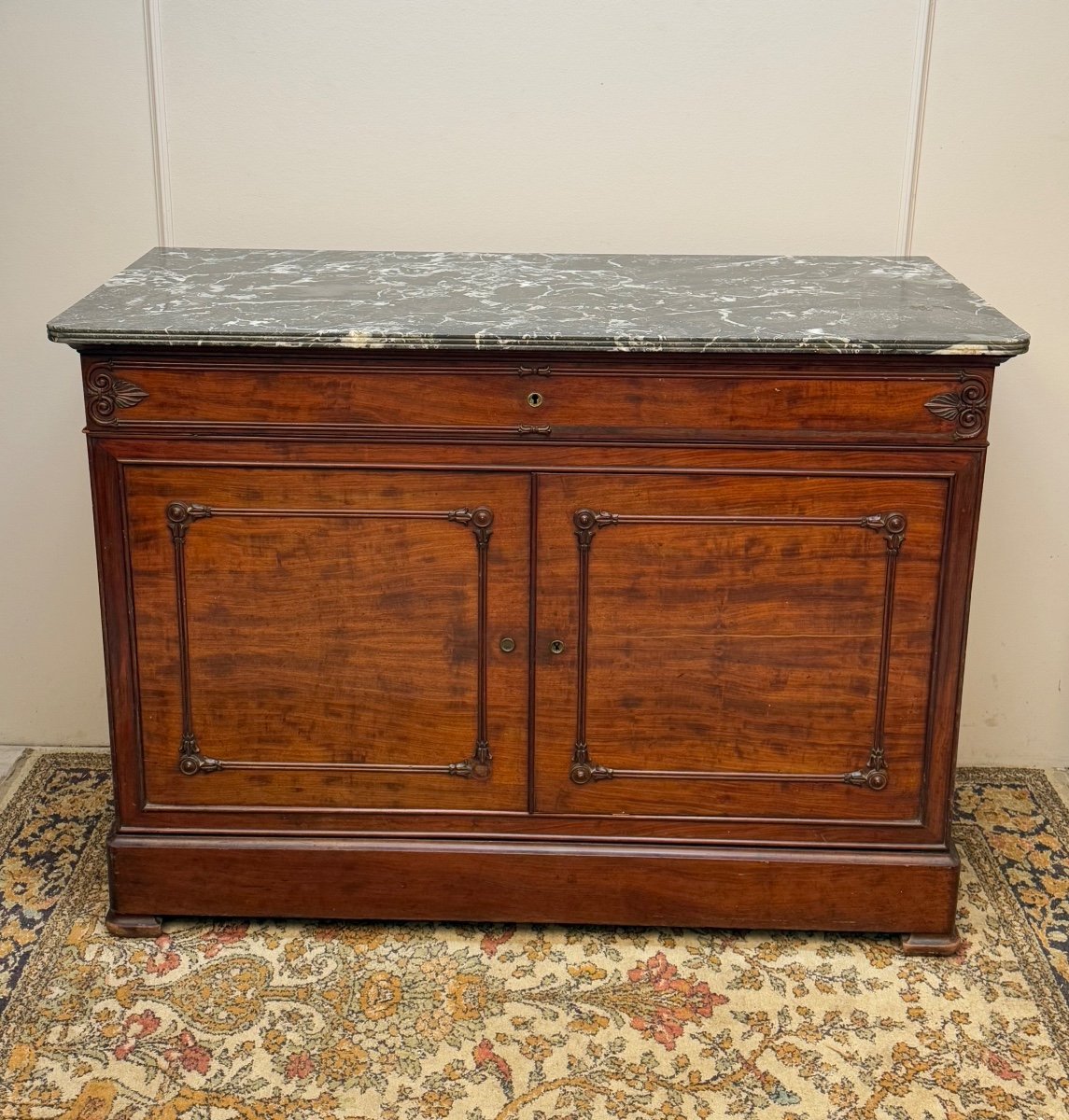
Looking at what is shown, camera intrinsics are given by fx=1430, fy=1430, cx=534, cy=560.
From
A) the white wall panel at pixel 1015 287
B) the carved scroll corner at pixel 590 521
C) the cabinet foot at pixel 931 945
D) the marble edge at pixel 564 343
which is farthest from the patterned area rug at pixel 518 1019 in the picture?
the marble edge at pixel 564 343

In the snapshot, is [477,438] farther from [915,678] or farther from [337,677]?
[915,678]

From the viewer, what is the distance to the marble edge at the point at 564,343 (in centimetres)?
225

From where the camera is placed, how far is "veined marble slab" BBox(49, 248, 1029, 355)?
7.45 feet

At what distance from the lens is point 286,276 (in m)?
2.68

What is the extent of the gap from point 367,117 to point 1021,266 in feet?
4.63

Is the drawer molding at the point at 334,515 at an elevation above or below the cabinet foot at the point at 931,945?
above

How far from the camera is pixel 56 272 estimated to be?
3.06 meters

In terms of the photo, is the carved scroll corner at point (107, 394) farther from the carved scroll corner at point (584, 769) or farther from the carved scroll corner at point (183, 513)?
the carved scroll corner at point (584, 769)

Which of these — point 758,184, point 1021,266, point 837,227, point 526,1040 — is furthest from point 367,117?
point 526,1040

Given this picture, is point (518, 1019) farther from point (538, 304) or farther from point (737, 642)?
point (538, 304)

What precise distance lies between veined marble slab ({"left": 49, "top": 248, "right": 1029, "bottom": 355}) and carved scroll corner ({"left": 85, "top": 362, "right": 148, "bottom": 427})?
67mm

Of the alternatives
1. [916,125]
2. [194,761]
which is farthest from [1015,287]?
[194,761]

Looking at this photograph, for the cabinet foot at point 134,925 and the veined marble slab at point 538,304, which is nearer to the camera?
the veined marble slab at point 538,304

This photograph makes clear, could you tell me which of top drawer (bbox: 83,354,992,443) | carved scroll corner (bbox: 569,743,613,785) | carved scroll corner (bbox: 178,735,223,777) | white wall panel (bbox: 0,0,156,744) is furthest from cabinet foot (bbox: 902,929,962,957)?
white wall panel (bbox: 0,0,156,744)
